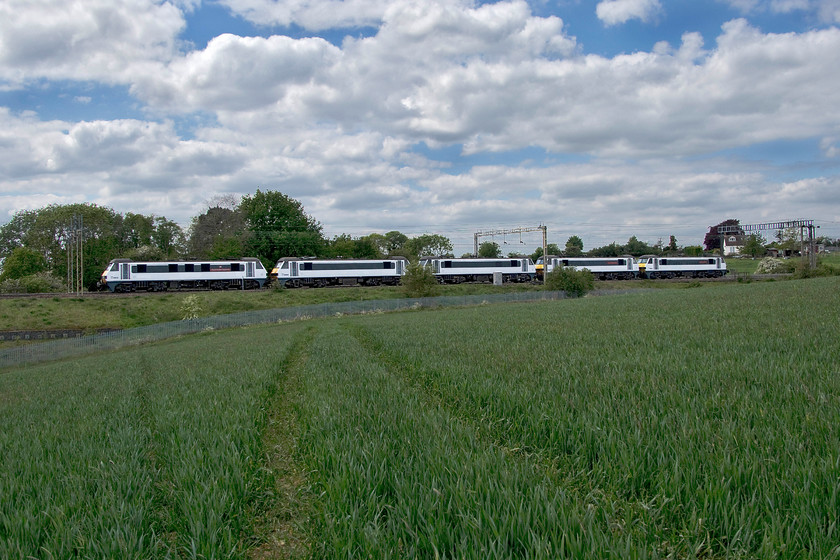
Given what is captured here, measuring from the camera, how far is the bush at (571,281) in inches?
2300

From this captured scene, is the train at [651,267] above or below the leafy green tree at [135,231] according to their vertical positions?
below

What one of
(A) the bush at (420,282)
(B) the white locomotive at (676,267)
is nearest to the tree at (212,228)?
(A) the bush at (420,282)

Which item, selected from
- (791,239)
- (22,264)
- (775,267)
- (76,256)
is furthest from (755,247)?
(22,264)

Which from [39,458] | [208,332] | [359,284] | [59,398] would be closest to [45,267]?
[359,284]

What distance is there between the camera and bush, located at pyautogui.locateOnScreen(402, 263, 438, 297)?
2224 inches

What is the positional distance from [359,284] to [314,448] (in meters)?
59.6

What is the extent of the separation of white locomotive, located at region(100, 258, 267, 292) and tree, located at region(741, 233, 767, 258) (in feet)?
410

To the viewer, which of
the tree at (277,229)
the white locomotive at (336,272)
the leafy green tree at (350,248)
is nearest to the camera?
the white locomotive at (336,272)

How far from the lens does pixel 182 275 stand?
56.1 meters

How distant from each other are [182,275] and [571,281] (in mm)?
44166

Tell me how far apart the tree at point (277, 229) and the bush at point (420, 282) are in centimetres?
3462

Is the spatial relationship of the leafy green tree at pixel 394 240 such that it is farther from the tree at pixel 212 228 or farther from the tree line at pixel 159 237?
the tree at pixel 212 228

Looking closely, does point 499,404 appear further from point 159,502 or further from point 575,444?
point 159,502

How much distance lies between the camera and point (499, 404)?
717cm
